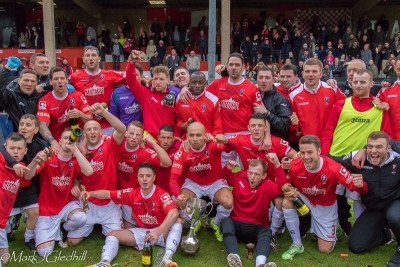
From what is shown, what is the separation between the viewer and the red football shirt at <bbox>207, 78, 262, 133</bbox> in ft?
19.6

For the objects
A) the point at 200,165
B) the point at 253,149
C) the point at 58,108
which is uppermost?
the point at 58,108

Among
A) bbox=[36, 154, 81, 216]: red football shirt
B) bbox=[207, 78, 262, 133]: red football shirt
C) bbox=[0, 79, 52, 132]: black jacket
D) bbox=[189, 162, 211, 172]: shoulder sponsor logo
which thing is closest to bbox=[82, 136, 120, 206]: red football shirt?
bbox=[36, 154, 81, 216]: red football shirt

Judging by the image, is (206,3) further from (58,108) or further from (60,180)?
(60,180)

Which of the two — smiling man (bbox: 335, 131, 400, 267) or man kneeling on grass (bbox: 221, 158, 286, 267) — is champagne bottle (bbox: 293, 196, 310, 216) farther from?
smiling man (bbox: 335, 131, 400, 267)

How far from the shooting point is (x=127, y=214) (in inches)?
214

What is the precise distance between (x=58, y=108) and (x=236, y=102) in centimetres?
241

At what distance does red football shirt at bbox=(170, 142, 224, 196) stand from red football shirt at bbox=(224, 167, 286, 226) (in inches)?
18.6

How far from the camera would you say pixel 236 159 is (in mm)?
6082

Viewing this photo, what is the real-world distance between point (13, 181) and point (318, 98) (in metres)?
3.92

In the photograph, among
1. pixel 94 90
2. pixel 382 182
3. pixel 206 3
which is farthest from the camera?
pixel 206 3

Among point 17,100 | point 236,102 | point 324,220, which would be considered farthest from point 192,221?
point 17,100

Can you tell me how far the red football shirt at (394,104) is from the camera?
17.9 feet

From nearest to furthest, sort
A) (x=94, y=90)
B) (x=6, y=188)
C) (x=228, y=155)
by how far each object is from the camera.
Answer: (x=6, y=188) → (x=228, y=155) → (x=94, y=90)

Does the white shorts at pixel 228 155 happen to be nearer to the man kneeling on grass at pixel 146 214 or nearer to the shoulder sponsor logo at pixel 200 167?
the shoulder sponsor logo at pixel 200 167
